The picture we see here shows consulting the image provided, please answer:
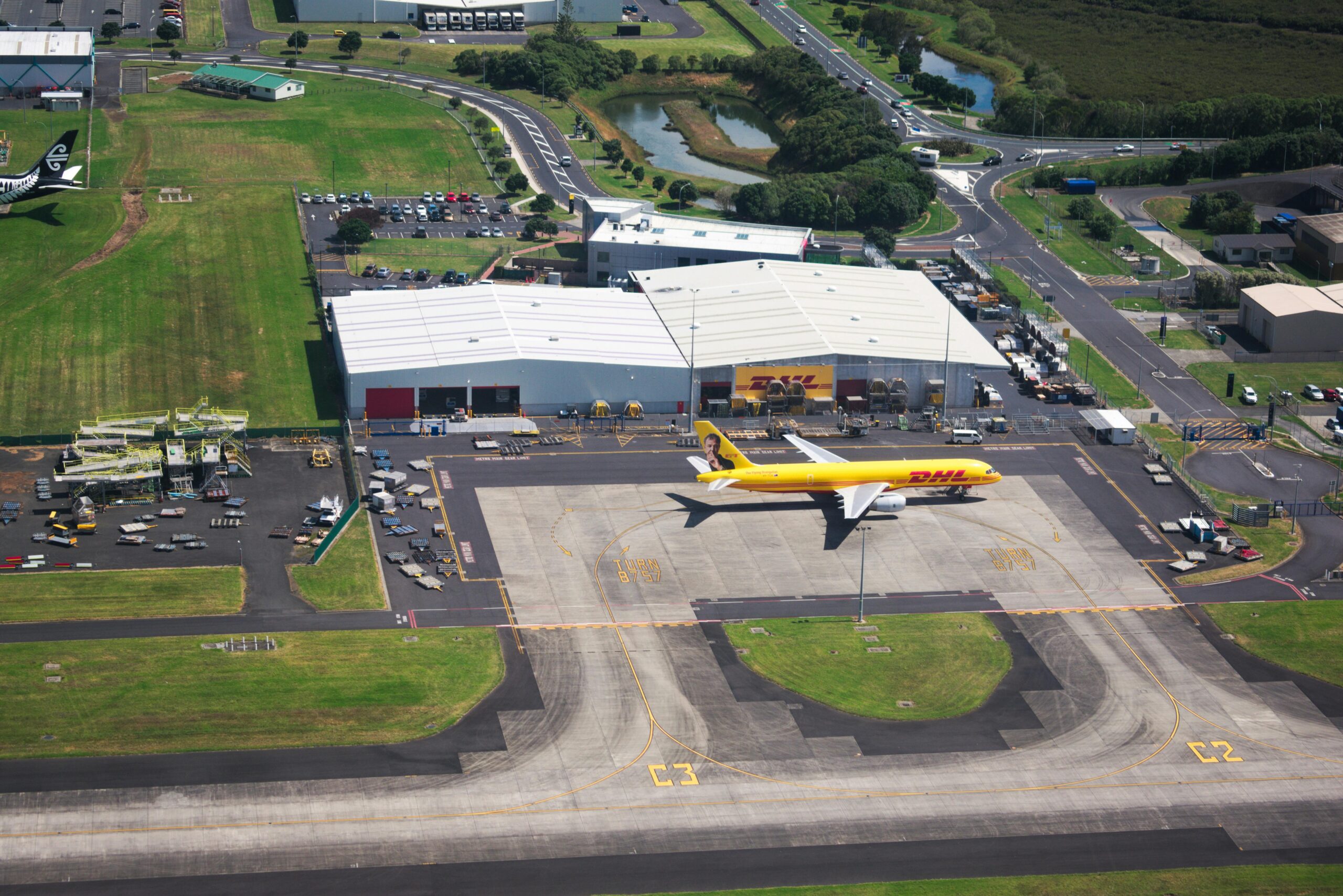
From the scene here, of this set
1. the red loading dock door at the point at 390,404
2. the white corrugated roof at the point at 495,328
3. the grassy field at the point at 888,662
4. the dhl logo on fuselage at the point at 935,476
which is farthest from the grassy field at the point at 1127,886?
the white corrugated roof at the point at 495,328

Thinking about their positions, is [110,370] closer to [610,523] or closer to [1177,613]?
[610,523]

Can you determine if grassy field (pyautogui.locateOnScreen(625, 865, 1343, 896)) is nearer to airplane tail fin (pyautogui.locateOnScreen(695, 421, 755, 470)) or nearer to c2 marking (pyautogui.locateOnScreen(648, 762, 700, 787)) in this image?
c2 marking (pyautogui.locateOnScreen(648, 762, 700, 787))

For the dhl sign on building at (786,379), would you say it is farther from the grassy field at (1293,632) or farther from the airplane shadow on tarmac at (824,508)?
the grassy field at (1293,632)

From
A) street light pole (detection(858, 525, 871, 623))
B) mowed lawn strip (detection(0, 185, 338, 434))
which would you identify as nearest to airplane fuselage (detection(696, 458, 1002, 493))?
street light pole (detection(858, 525, 871, 623))

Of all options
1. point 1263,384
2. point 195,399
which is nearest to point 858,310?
point 1263,384

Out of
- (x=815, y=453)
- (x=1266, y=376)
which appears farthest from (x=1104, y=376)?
(x=815, y=453)
